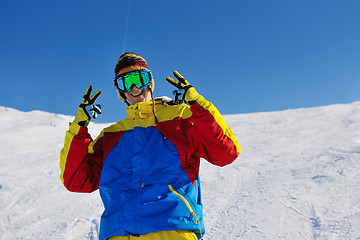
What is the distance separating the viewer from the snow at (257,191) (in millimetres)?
3777

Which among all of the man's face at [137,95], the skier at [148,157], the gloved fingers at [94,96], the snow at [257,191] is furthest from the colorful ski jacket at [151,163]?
the snow at [257,191]

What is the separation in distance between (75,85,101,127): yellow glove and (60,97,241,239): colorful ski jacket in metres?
0.06

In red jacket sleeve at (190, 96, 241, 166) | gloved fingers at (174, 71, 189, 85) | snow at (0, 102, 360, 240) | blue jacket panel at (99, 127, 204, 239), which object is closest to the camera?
blue jacket panel at (99, 127, 204, 239)

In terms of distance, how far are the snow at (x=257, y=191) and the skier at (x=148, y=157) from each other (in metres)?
2.08

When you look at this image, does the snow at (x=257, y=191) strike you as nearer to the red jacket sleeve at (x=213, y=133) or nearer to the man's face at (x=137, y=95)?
the red jacket sleeve at (x=213, y=133)

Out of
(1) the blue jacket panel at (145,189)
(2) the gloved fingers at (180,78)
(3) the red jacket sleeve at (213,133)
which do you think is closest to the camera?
(1) the blue jacket panel at (145,189)

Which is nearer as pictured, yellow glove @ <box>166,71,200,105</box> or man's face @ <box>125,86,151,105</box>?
yellow glove @ <box>166,71,200,105</box>

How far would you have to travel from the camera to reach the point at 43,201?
503cm

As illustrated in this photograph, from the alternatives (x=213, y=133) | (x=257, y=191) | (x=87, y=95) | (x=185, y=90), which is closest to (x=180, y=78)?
(x=185, y=90)

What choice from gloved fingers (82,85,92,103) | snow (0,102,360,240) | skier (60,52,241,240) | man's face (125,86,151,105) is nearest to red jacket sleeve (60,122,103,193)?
skier (60,52,241,240)

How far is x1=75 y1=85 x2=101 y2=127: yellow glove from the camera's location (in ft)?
6.75

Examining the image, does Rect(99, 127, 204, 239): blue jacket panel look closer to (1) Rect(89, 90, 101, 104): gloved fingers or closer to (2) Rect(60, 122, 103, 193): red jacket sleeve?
(2) Rect(60, 122, 103, 193): red jacket sleeve

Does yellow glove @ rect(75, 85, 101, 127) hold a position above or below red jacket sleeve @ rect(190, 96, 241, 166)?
above

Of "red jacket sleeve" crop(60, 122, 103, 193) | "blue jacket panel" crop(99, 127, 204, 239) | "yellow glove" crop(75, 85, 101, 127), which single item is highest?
"yellow glove" crop(75, 85, 101, 127)
